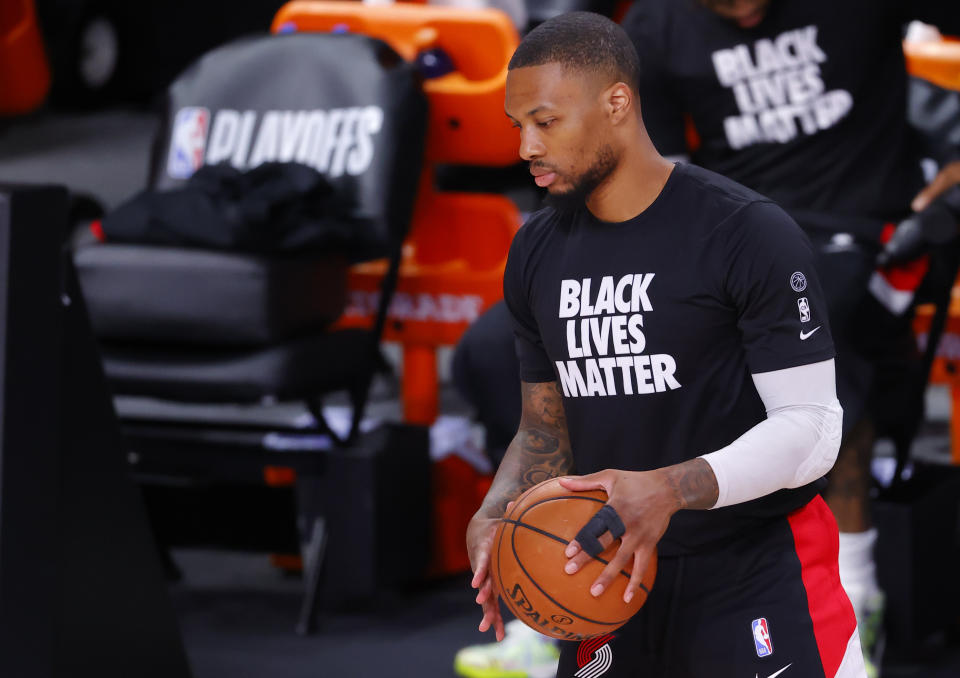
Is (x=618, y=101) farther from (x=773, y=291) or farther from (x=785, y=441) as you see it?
(x=785, y=441)

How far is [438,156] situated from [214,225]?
91cm

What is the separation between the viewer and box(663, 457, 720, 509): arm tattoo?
6.47 feet

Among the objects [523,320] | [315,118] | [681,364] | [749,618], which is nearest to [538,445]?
[523,320]

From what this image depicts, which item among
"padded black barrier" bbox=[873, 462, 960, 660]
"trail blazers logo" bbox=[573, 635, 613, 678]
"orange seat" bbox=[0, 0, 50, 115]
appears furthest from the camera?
"orange seat" bbox=[0, 0, 50, 115]

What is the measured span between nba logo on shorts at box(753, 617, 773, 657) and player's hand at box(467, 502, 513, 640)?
1.21ft

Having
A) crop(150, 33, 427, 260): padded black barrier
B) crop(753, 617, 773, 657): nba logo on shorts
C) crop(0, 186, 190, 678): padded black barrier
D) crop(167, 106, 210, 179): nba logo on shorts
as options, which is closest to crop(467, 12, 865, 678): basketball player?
crop(753, 617, 773, 657): nba logo on shorts

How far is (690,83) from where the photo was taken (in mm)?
3809

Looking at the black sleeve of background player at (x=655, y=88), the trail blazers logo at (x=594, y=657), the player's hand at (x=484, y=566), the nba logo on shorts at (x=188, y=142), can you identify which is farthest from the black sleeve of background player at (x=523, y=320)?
the nba logo on shorts at (x=188, y=142)

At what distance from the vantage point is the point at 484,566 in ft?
7.03

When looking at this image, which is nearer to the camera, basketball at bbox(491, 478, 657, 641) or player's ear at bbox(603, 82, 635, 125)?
basketball at bbox(491, 478, 657, 641)

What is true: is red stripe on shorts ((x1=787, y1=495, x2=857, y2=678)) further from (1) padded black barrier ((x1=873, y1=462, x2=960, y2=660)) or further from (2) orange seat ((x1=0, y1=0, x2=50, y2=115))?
(2) orange seat ((x1=0, y1=0, x2=50, y2=115))

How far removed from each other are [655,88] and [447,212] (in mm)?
1044

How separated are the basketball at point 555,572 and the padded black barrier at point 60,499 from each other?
3.94ft

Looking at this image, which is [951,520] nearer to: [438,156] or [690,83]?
[690,83]
